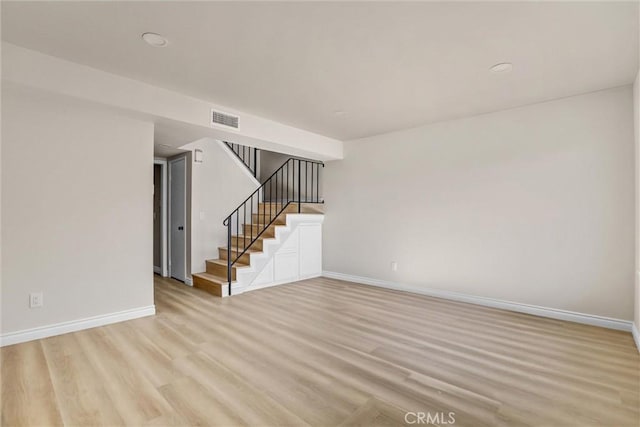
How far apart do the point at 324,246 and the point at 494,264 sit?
9.93ft

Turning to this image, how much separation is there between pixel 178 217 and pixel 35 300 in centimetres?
285

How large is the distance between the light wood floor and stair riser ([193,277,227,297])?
2.84 feet

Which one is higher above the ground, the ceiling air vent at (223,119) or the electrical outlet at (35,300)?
the ceiling air vent at (223,119)

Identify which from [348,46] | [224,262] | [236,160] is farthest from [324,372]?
[236,160]

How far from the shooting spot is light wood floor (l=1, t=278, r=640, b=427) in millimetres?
1873

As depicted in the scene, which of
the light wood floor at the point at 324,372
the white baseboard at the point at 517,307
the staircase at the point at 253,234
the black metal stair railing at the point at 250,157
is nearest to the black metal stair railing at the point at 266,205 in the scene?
the staircase at the point at 253,234

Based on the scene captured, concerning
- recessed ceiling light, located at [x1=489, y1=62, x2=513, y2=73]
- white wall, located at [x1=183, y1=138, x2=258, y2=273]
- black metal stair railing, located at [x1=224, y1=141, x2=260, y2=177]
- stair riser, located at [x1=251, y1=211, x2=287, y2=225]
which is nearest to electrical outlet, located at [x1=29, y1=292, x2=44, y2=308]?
white wall, located at [x1=183, y1=138, x2=258, y2=273]

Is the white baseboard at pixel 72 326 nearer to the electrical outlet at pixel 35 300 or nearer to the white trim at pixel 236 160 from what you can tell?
the electrical outlet at pixel 35 300

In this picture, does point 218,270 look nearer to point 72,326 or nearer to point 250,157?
point 72,326

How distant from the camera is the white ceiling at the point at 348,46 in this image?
2119mm

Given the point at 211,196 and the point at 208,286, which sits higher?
the point at 211,196

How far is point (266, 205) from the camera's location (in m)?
6.41

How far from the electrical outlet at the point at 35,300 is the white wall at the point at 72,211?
0.03 m

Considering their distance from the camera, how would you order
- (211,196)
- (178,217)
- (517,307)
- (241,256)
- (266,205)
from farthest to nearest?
(266,205) < (178,217) < (211,196) < (241,256) < (517,307)
